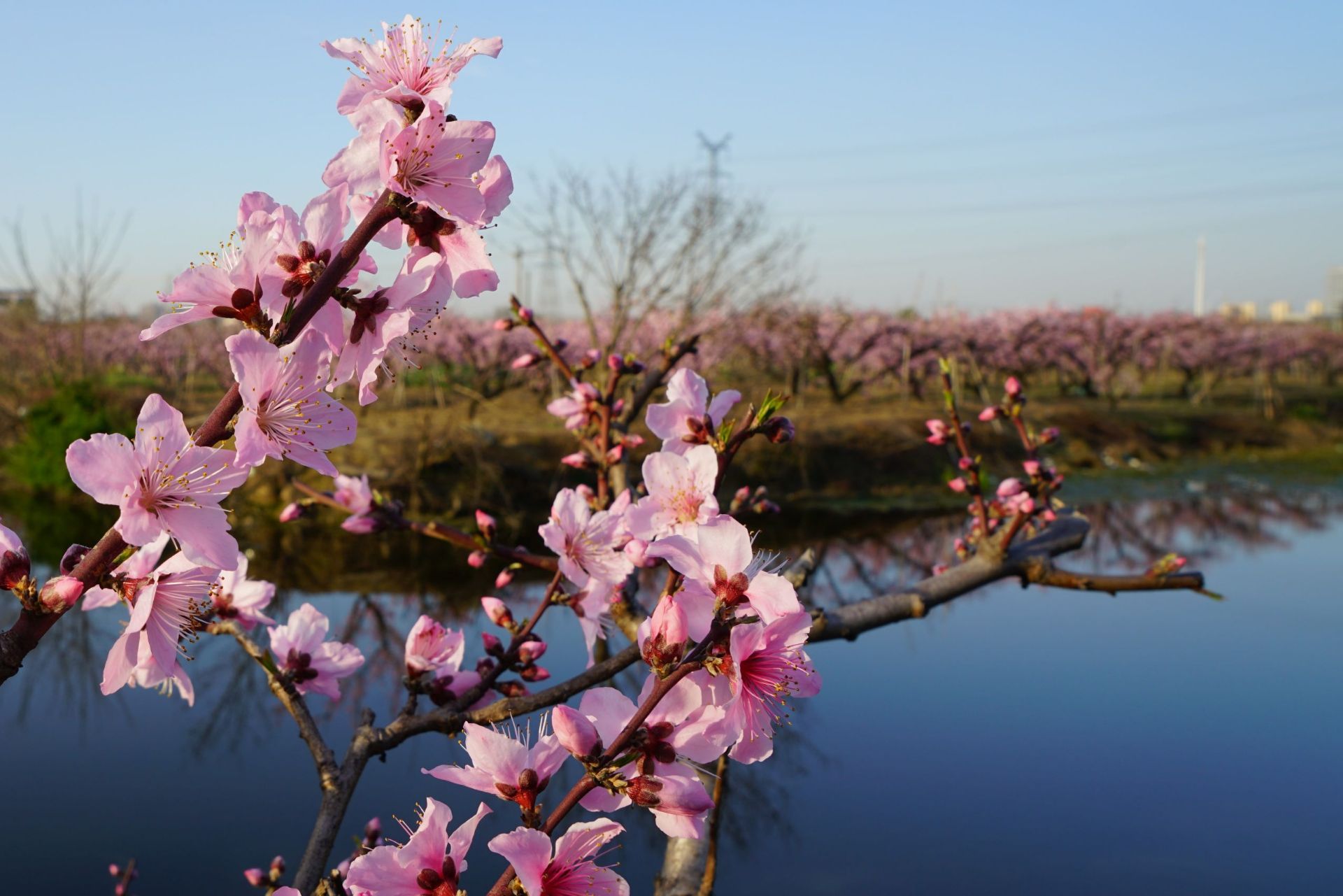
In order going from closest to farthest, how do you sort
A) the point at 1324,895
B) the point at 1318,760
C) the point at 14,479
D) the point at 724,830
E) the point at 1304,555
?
1. the point at 1324,895
2. the point at 724,830
3. the point at 1318,760
4. the point at 1304,555
5. the point at 14,479

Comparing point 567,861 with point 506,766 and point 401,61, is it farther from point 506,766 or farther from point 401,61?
point 401,61

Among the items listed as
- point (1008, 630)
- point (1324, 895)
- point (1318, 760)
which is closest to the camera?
point (1324, 895)

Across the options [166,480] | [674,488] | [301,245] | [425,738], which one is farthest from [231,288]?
[425,738]

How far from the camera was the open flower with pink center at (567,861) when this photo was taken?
0.69 meters

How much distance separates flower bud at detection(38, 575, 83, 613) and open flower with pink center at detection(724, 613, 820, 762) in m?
0.47

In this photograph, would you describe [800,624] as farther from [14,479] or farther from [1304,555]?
[14,479]

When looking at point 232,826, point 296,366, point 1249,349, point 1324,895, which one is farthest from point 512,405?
point 1249,349

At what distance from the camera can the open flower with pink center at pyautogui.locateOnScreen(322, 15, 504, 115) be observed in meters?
0.81

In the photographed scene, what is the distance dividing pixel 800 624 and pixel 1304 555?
10789 millimetres

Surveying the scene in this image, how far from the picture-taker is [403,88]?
787 mm

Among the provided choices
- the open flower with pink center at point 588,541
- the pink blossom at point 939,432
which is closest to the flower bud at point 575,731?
the open flower with pink center at point 588,541

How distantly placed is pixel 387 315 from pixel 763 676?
0.42 m

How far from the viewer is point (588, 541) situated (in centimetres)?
133

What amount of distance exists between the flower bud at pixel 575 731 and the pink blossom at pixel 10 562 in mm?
423
